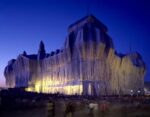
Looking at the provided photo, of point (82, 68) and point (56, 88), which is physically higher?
point (82, 68)

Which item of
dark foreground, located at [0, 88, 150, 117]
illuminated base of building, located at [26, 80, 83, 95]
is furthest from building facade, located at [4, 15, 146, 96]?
dark foreground, located at [0, 88, 150, 117]

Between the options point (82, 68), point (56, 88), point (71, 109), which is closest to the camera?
point (71, 109)

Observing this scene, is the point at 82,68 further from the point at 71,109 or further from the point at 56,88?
the point at 71,109

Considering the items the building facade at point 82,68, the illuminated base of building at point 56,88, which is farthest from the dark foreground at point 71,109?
the illuminated base of building at point 56,88

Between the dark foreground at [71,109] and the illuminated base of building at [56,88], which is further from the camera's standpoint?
the illuminated base of building at [56,88]

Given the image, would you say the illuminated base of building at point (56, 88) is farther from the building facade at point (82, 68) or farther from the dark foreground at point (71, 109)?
the dark foreground at point (71, 109)

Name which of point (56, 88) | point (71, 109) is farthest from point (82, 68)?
point (71, 109)

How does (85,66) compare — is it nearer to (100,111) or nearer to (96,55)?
(96,55)

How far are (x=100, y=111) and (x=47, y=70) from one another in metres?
83.4

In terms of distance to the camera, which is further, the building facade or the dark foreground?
the building facade

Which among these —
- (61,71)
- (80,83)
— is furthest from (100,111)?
(61,71)

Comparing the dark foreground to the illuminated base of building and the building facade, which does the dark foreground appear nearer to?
the building facade

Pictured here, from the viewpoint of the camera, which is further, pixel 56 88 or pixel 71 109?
pixel 56 88

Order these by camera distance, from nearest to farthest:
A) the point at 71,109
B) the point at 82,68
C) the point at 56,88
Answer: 1. the point at 71,109
2. the point at 82,68
3. the point at 56,88
